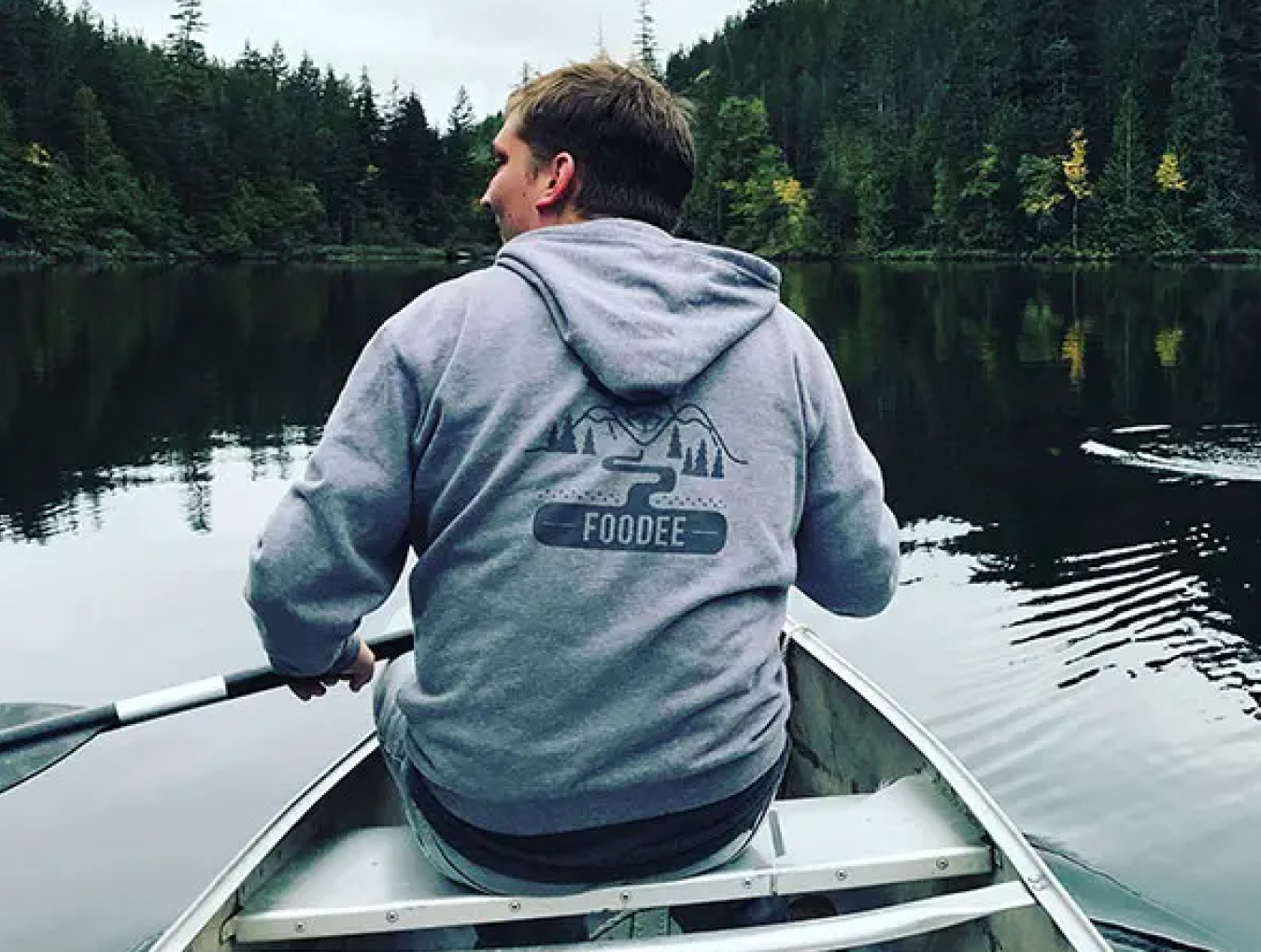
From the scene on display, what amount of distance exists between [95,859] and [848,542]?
404cm

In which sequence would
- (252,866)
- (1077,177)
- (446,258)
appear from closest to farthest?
(252,866) < (1077,177) < (446,258)

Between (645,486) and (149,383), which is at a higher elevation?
(645,486)

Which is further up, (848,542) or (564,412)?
(564,412)

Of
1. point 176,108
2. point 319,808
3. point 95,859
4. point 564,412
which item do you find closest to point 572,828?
point 564,412

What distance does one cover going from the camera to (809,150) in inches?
3703

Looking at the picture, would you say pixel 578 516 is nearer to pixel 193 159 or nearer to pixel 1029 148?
pixel 1029 148

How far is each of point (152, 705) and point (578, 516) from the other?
1.80 metres

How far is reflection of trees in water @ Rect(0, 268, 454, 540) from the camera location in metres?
13.1

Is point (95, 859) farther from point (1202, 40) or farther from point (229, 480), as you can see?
point (1202, 40)

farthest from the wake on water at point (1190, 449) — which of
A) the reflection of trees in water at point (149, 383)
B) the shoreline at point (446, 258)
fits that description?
the shoreline at point (446, 258)

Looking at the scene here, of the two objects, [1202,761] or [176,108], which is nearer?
[1202,761]

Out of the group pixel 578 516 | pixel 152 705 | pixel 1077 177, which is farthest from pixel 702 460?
pixel 1077 177

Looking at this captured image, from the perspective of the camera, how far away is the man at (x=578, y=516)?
218 centimetres

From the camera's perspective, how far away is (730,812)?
2449mm
